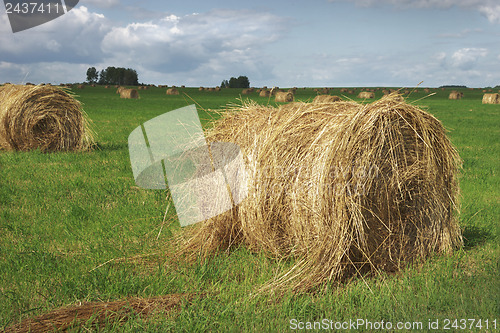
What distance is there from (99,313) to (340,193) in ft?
8.20

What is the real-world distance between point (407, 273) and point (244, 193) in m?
1.98

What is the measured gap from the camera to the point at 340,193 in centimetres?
459

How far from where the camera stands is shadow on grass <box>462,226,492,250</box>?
5.97 m

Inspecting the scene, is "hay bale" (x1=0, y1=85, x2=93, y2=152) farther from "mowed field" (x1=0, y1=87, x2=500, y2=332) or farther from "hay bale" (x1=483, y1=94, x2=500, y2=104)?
"hay bale" (x1=483, y1=94, x2=500, y2=104)

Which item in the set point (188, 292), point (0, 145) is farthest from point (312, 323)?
point (0, 145)

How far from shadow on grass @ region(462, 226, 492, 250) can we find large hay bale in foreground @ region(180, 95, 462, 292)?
0.50m

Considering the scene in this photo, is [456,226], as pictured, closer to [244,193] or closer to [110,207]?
[244,193]

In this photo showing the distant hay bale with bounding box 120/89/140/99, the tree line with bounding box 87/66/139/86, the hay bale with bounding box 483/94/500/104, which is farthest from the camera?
the tree line with bounding box 87/66/139/86

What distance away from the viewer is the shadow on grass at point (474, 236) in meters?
5.97

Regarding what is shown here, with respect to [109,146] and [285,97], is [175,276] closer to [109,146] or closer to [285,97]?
[109,146]

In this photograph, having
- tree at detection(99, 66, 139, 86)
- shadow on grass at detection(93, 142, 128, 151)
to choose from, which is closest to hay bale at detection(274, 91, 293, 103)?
shadow on grass at detection(93, 142, 128, 151)

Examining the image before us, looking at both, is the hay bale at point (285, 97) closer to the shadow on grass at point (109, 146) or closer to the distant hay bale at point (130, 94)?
the distant hay bale at point (130, 94)

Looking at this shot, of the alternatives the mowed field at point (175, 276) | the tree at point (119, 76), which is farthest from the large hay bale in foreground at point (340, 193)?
the tree at point (119, 76)

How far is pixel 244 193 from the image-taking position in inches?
210
